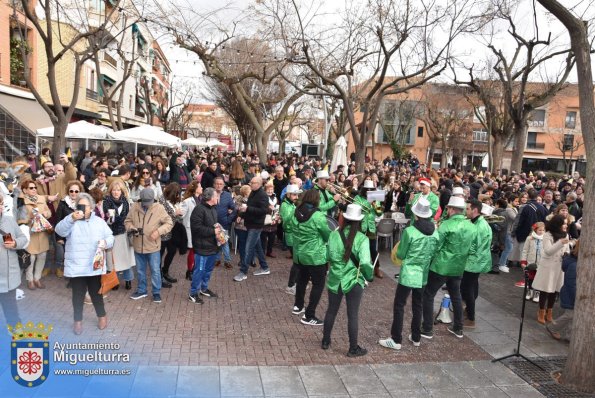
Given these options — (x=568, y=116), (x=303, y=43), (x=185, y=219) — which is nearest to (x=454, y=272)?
(x=185, y=219)

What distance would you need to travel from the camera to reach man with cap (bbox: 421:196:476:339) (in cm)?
597

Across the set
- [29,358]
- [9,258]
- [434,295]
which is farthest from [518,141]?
[29,358]

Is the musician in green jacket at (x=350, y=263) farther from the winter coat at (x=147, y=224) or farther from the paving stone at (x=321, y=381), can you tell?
the winter coat at (x=147, y=224)

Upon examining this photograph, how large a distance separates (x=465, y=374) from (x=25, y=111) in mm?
20412

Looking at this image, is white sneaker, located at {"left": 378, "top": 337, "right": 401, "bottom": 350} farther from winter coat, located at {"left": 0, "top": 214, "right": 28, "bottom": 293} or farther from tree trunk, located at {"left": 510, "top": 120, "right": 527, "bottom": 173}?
tree trunk, located at {"left": 510, "top": 120, "right": 527, "bottom": 173}

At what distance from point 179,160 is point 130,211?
6.31 m

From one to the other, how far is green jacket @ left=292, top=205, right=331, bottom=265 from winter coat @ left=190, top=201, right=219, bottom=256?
1.36 meters

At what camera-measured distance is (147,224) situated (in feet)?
22.0

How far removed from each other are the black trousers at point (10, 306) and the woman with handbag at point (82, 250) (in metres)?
0.59

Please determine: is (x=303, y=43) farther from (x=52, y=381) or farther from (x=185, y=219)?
(x=52, y=381)

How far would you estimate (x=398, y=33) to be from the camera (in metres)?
12.6

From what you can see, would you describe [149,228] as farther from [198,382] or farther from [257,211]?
[198,382]

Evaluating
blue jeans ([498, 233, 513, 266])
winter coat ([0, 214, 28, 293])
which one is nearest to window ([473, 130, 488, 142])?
blue jeans ([498, 233, 513, 266])

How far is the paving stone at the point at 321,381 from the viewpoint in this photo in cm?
468
